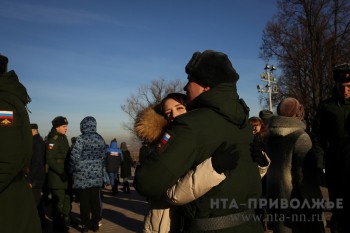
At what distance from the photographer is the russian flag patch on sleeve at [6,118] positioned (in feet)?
8.09

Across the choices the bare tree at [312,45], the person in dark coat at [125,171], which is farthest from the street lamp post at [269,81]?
the person in dark coat at [125,171]

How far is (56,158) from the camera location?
7.21 meters

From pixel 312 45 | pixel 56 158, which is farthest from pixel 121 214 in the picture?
pixel 312 45

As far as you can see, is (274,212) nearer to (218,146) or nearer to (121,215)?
(218,146)

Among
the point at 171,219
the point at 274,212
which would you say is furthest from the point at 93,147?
the point at 171,219

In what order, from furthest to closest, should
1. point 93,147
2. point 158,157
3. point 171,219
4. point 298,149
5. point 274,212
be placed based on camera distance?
point 93,147 < point 274,212 < point 298,149 < point 171,219 < point 158,157

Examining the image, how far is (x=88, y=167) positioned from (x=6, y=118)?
4414 millimetres

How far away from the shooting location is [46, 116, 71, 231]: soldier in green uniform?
7191 millimetres

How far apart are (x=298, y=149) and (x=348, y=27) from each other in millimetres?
20421

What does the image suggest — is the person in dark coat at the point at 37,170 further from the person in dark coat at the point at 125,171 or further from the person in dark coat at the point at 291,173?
the person in dark coat at the point at 125,171

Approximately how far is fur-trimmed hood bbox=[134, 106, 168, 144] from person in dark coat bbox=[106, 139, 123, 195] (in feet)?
32.5

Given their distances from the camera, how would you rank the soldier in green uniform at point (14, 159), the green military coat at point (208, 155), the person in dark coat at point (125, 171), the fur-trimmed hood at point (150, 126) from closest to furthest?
the green military coat at point (208, 155), the soldier in green uniform at point (14, 159), the fur-trimmed hood at point (150, 126), the person in dark coat at point (125, 171)

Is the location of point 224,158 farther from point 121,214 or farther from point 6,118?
point 121,214

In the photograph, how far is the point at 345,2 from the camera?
21250 mm
